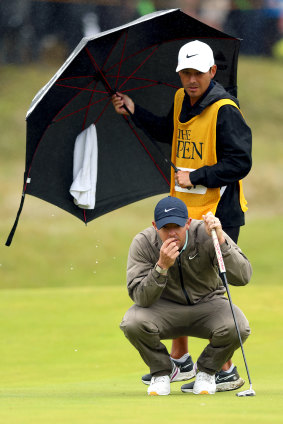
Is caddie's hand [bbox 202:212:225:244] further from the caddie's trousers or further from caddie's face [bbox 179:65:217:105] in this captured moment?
caddie's face [bbox 179:65:217:105]

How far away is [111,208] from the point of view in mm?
5805

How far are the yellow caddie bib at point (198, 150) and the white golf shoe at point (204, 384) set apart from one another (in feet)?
2.65

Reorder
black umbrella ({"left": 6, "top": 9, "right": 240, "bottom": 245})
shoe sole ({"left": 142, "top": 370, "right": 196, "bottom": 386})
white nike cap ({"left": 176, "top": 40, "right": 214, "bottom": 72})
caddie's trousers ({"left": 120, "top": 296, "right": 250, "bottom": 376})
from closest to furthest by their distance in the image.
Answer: caddie's trousers ({"left": 120, "top": 296, "right": 250, "bottom": 376}) → white nike cap ({"left": 176, "top": 40, "right": 214, "bottom": 72}) → shoe sole ({"left": 142, "top": 370, "right": 196, "bottom": 386}) → black umbrella ({"left": 6, "top": 9, "right": 240, "bottom": 245})

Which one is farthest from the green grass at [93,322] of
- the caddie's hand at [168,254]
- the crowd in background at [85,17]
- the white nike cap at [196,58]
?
the crowd in background at [85,17]

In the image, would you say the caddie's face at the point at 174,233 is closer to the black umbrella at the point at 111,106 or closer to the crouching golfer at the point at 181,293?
the crouching golfer at the point at 181,293

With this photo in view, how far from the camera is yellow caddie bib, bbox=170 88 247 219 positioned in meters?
4.97

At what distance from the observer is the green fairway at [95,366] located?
12.5ft

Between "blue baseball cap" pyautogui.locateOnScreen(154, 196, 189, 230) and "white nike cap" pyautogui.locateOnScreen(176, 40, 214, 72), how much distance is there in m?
0.77

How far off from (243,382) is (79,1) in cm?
1728

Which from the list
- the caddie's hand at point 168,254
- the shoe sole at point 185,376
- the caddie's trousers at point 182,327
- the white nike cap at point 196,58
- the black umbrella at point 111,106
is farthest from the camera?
the black umbrella at point 111,106

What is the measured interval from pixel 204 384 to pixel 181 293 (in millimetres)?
418

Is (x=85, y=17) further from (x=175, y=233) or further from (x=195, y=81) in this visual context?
(x=175, y=233)

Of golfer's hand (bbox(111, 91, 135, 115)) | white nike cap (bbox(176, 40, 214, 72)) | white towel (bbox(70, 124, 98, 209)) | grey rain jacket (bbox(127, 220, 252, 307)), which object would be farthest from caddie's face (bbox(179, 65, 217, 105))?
white towel (bbox(70, 124, 98, 209))

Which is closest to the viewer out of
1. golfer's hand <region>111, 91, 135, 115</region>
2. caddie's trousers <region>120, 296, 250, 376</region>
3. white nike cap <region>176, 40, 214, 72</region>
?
caddie's trousers <region>120, 296, 250, 376</region>
